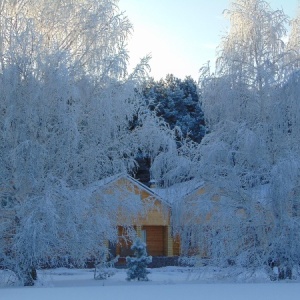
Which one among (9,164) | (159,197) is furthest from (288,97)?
(9,164)

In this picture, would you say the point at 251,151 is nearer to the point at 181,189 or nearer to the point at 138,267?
the point at 181,189

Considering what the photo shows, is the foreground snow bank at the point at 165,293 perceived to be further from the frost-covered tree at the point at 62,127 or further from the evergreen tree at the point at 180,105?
the evergreen tree at the point at 180,105

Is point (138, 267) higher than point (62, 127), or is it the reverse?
point (62, 127)

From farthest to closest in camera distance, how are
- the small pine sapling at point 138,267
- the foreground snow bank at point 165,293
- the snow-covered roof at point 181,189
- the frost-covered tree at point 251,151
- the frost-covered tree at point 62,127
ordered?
the small pine sapling at point 138,267, the snow-covered roof at point 181,189, the frost-covered tree at point 251,151, the frost-covered tree at point 62,127, the foreground snow bank at point 165,293

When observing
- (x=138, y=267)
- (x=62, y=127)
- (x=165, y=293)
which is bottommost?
(x=138, y=267)

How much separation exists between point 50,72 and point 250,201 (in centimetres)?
690

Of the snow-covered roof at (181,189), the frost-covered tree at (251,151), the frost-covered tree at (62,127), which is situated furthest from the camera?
the snow-covered roof at (181,189)

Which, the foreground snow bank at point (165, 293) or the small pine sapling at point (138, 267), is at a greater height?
the foreground snow bank at point (165, 293)

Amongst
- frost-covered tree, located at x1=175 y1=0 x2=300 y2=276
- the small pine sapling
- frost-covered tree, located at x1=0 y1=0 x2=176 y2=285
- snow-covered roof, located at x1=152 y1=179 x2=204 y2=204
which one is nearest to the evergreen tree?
the small pine sapling

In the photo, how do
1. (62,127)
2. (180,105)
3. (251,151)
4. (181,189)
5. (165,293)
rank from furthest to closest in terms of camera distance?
(180,105) < (181,189) < (251,151) < (62,127) < (165,293)

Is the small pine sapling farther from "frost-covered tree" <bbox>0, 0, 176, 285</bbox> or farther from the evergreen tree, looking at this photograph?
the evergreen tree

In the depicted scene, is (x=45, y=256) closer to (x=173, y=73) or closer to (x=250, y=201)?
(x=250, y=201)

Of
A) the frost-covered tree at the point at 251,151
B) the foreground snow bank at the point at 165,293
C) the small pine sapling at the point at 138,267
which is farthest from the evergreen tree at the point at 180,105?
the foreground snow bank at the point at 165,293

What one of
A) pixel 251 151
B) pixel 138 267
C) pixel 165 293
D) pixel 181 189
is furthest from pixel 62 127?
pixel 165 293
